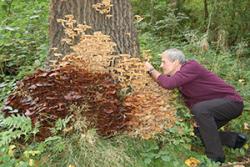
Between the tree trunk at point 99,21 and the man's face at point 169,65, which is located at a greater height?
the tree trunk at point 99,21

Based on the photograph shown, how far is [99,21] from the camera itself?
541cm

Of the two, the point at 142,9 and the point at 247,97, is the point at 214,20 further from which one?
the point at 247,97

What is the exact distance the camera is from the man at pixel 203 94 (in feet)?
17.3

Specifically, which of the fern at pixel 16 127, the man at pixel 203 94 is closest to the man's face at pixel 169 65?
the man at pixel 203 94

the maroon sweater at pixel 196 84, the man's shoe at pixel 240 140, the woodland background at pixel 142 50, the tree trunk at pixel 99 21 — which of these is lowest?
the man's shoe at pixel 240 140

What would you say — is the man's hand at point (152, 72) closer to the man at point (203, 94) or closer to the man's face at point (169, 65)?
the man at point (203, 94)

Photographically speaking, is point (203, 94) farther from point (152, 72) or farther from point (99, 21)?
point (99, 21)

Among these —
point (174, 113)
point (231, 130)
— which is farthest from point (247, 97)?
point (174, 113)

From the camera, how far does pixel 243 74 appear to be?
7676 millimetres

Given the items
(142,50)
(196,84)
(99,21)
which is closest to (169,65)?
(196,84)

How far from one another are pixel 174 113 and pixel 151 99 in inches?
16.6

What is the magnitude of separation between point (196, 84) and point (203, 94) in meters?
0.14

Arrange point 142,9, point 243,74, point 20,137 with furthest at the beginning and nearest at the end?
point 142,9 < point 243,74 < point 20,137

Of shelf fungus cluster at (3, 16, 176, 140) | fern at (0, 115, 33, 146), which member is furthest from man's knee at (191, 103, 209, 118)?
fern at (0, 115, 33, 146)
